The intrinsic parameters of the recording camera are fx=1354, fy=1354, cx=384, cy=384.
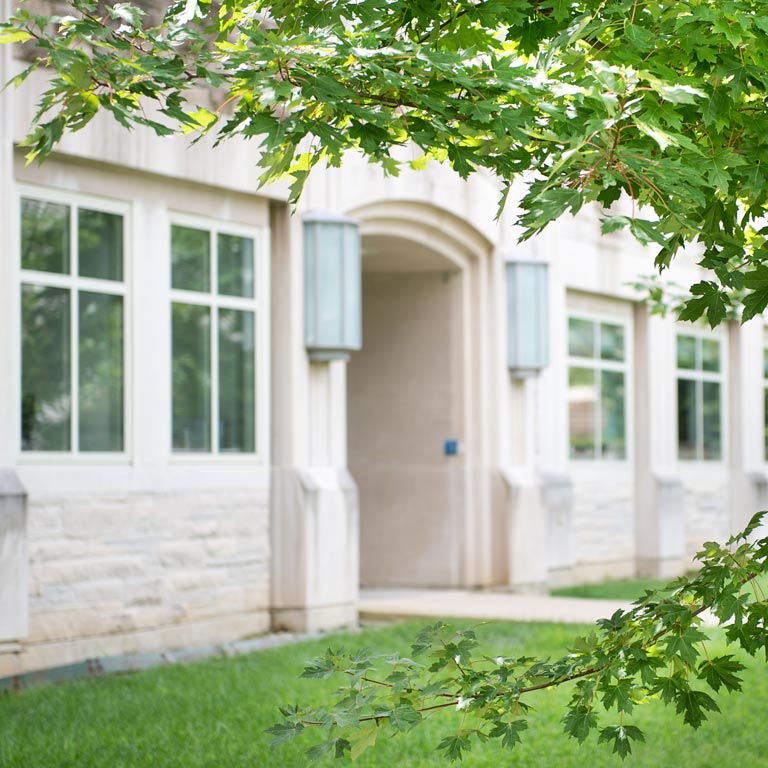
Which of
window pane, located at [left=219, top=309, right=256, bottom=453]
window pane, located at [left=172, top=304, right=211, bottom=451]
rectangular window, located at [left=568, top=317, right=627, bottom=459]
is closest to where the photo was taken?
window pane, located at [left=172, top=304, right=211, bottom=451]

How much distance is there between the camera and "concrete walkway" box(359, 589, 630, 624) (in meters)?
11.4

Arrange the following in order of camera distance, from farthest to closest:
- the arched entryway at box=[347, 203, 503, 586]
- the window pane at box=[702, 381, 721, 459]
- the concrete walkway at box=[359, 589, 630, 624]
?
the window pane at box=[702, 381, 721, 459], the arched entryway at box=[347, 203, 503, 586], the concrete walkway at box=[359, 589, 630, 624]

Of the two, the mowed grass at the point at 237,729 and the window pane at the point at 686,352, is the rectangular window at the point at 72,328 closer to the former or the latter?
the mowed grass at the point at 237,729

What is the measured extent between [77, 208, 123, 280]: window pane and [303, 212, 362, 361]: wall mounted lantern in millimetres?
1871

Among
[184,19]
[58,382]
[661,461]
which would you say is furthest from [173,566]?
[661,461]

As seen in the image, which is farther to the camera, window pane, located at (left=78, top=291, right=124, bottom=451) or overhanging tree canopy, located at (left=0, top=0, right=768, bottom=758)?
window pane, located at (left=78, top=291, right=124, bottom=451)

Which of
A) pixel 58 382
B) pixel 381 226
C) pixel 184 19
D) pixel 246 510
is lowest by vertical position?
pixel 246 510

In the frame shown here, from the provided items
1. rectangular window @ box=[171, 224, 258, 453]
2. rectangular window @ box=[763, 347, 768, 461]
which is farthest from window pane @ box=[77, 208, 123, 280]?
rectangular window @ box=[763, 347, 768, 461]

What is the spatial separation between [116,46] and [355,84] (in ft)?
2.06

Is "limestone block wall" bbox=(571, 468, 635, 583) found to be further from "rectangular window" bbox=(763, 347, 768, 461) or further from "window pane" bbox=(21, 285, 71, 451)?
"window pane" bbox=(21, 285, 71, 451)

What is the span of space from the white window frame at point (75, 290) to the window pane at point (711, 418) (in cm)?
1031

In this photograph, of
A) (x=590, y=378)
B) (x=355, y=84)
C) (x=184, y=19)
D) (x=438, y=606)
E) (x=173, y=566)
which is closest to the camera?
(x=355, y=84)

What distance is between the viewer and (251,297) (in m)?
10.9

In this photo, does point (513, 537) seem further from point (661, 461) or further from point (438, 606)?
point (661, 461)
